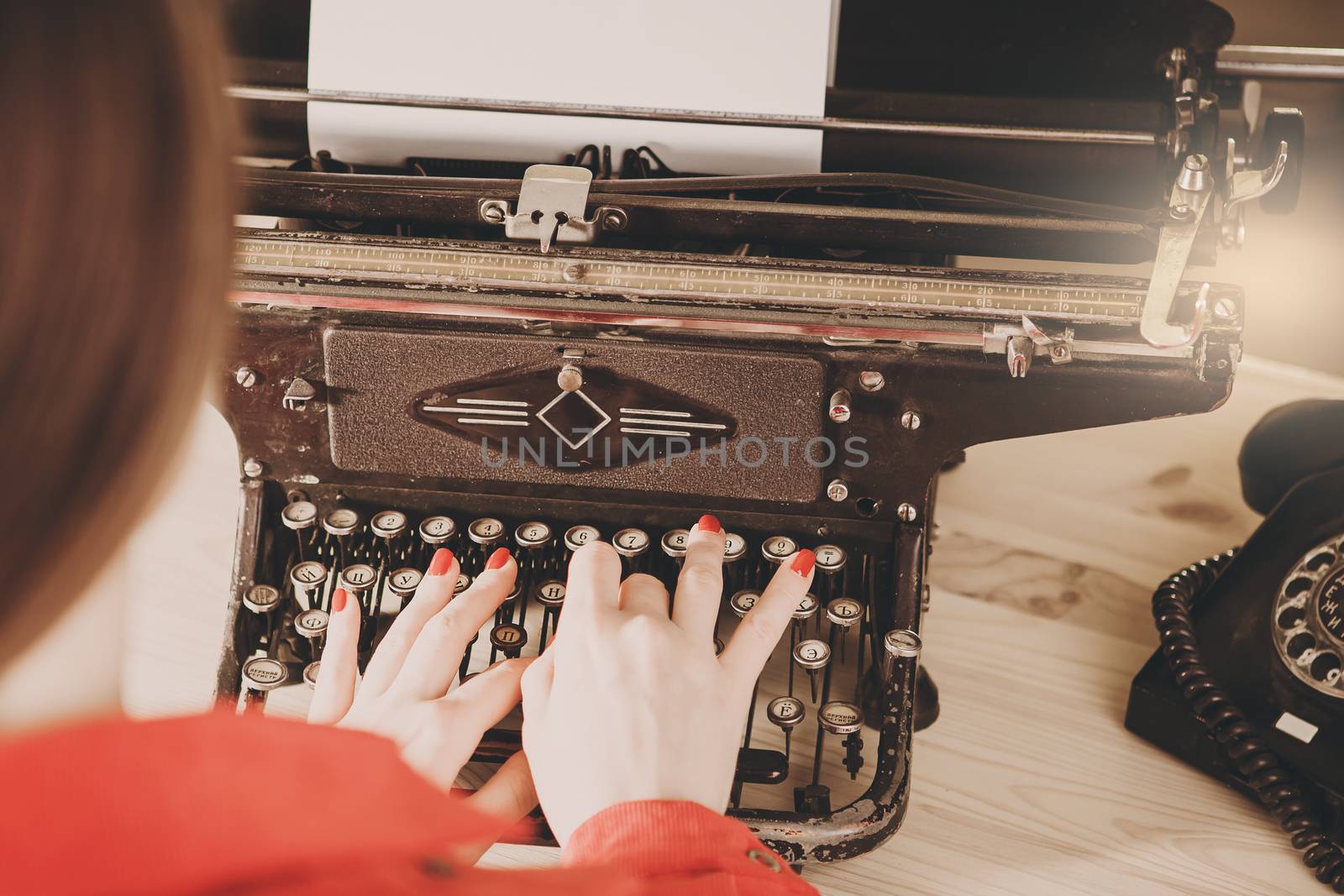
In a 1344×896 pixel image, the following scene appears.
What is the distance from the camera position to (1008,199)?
106cm

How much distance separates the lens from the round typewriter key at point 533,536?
105 cm

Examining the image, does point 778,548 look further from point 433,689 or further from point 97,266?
point 97,266

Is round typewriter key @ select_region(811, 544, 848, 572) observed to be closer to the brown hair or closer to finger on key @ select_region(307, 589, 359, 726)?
finger on key @ select_region(307, 589, 359, 726)

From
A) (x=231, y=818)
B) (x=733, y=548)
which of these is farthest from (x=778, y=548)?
(x=231, y=818)

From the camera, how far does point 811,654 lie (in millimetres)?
979

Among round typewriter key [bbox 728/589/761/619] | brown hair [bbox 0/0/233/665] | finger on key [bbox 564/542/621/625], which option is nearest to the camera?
brown hair [bbox 0/0/233/665]

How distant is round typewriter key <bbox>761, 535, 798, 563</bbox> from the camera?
105 cm


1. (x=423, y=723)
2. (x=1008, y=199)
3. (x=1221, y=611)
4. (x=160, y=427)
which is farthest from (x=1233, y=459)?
(x=160, y=427)

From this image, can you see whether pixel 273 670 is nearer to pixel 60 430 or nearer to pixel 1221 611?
pixel 60 430

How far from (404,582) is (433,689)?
0.62 feet

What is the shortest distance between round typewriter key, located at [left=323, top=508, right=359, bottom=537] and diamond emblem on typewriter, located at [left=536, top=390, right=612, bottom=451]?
242mm

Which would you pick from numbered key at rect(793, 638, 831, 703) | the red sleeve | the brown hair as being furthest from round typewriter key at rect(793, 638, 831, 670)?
the brown hair

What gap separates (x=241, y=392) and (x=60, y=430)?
0.72 m

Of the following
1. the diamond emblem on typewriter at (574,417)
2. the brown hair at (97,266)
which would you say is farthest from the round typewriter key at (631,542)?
the brown hair at (97,266)
